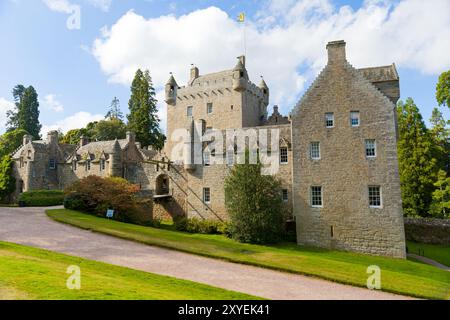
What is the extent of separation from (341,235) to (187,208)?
50.1 feet

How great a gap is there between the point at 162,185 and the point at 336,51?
23164mm

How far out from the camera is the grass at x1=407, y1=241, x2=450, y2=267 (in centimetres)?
2500

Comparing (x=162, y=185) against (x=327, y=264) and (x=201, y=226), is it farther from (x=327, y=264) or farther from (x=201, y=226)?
(x=327, y=264)

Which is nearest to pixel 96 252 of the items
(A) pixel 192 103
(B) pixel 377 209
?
(B) pixel 377 209

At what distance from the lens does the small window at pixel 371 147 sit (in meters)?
24.2

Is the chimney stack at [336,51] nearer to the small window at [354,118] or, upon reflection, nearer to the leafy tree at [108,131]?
the small window at [354,118]

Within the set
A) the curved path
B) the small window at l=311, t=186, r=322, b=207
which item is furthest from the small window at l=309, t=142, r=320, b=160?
the curved path

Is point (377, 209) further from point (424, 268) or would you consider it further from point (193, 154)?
point (193, 154)

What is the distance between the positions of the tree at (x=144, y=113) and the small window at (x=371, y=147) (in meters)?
42.8

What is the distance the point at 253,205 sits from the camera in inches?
989

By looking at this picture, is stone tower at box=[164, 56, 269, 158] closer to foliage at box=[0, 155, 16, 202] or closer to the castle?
the castle

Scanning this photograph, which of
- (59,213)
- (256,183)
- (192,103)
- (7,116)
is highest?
(7,116)

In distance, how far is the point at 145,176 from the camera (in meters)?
36.8

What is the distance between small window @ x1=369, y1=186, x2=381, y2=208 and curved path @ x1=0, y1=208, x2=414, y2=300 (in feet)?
38.5
